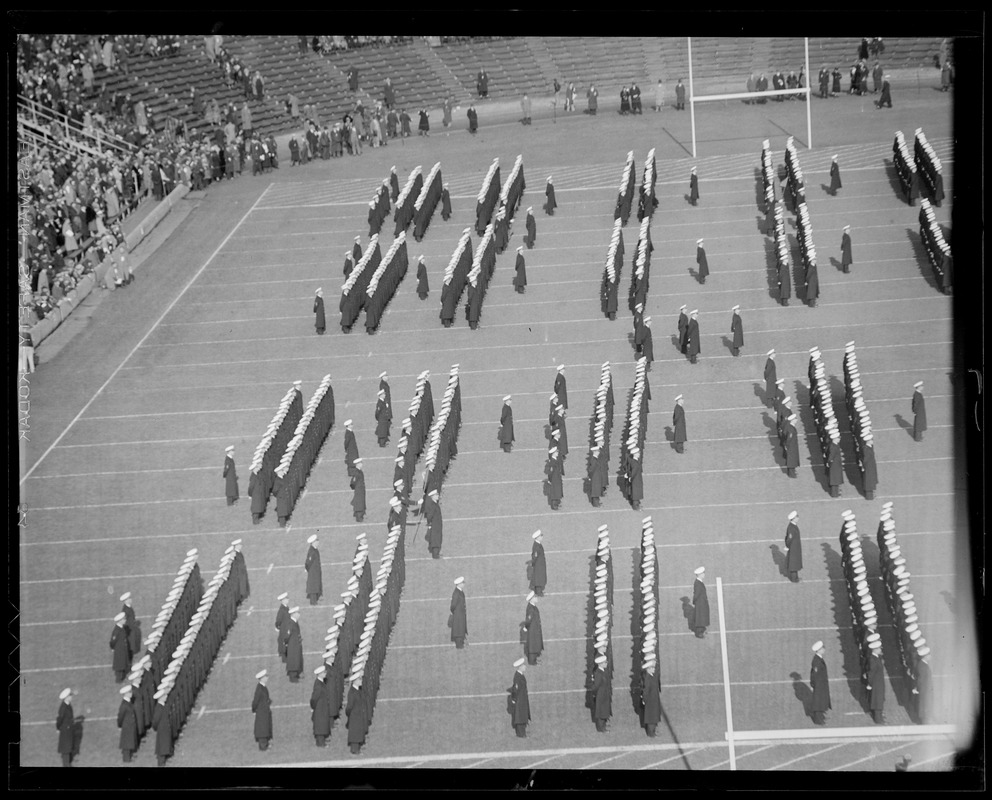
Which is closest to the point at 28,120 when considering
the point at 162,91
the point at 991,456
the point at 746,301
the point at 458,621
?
the point at 162,91

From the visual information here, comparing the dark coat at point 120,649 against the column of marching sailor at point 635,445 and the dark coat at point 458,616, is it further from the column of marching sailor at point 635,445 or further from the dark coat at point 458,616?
the column of marching sailor at point 635,445

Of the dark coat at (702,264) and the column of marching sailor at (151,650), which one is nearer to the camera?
the column of marching sailor at (151,650)

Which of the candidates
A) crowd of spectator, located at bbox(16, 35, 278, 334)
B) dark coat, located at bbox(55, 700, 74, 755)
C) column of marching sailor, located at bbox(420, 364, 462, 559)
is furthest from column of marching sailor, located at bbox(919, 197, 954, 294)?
dark coat, located at bbox(55, 700, 74, 755)

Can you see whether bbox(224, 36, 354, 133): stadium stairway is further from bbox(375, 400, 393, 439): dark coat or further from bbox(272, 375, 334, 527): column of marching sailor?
bbox(375, 400, 393, 439): dark coat

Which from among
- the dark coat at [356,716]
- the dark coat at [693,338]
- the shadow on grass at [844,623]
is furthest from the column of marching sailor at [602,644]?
the dark coat at [693,338]

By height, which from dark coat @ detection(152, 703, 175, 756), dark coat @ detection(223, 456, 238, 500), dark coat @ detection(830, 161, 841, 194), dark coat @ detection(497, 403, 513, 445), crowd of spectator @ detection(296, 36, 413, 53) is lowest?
dark coat @ detection(152, 703, 175, 756)
